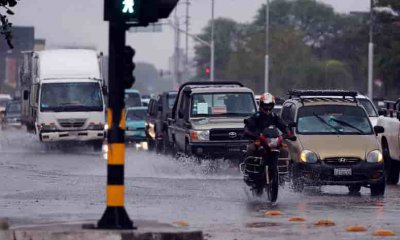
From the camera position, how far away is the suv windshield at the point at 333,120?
78.1ft

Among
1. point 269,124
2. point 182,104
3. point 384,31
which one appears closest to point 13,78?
point 384,31

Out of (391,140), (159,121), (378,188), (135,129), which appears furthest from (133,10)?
(135,129)

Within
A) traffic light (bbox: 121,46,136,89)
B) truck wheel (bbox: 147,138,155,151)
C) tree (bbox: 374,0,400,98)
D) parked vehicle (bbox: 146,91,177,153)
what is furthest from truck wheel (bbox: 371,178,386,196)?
tree (bbox: 374,0,400,98)

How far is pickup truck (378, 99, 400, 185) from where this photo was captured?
25875 mm

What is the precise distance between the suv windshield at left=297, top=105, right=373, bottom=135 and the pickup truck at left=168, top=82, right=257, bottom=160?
4810 millimetres

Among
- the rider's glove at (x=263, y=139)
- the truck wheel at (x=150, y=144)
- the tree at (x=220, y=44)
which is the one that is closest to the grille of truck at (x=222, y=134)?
the rider's glove at (x=263, y=139)

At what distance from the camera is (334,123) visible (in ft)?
78.7

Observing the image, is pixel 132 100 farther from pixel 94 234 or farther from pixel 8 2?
pixel 94 234

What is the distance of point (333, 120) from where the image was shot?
2405 centimetres

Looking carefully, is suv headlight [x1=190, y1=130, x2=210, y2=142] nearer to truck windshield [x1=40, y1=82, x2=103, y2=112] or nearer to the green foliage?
truck windshield [x1=40, y1=82, x2=103, y2=112]

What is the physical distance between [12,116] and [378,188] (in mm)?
50440

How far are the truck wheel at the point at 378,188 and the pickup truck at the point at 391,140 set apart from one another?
261 cm

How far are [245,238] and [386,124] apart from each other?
12238 mm

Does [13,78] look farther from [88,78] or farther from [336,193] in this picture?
[336,193]
